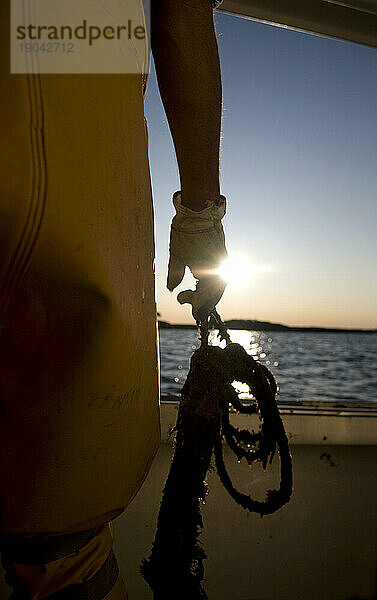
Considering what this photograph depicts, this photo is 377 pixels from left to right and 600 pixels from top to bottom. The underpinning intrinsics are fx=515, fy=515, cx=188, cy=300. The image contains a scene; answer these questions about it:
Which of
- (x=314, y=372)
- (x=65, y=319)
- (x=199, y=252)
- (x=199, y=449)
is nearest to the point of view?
(x=65, y=319)

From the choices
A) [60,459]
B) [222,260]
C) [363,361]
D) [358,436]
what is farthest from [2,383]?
[363,361]

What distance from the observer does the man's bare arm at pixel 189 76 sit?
1.11 meters

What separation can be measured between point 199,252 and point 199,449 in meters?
0.52

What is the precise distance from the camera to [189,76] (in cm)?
113

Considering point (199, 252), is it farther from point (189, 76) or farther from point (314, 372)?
point (314, 372)

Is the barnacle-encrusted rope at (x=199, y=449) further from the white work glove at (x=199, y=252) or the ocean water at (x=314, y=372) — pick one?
the ocean water at (x=314, y=372)

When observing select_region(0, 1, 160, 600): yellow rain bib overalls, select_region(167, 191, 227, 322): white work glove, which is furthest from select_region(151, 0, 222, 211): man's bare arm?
select_region(0, 1, 160, 600): yellow rain bib overalls

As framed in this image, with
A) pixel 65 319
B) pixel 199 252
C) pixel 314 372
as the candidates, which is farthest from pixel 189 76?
pixel 314 372

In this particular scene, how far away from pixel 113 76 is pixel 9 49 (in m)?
0.17

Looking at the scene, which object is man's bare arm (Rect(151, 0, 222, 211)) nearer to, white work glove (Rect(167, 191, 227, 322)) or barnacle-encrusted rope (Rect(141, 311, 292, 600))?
white work glove (Rect(167, 191, 227, 322))

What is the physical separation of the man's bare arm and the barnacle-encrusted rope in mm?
409

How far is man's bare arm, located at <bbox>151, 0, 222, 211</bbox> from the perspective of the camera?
3.63 ft

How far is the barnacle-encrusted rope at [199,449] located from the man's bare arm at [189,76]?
1.34 feet

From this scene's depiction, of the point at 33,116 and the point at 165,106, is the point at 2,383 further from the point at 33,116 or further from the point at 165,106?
the point at 165,106
